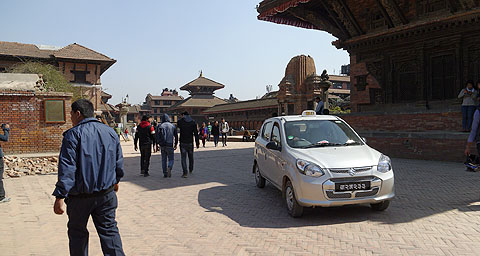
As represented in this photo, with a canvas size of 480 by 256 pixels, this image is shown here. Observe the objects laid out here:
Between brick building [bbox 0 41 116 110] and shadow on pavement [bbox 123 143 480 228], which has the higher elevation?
brick building [bbox 0 41 116 110]

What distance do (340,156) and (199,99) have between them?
5729cm

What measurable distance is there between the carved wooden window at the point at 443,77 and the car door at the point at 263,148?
9.29 meters

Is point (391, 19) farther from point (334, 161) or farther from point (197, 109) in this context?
point (197, 109)

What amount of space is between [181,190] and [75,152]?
4927 millimetres

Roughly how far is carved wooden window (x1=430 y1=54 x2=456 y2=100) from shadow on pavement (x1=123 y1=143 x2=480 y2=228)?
4305 millimetres

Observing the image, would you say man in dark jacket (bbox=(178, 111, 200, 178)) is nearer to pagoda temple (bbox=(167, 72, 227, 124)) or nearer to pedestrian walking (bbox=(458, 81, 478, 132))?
pedestrian walking (bbox=(458, 81, 478, 132))

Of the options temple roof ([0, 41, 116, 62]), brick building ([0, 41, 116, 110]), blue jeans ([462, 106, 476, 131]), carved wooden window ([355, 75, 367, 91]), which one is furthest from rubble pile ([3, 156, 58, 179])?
temple roof ([0, 41, 116, 62])

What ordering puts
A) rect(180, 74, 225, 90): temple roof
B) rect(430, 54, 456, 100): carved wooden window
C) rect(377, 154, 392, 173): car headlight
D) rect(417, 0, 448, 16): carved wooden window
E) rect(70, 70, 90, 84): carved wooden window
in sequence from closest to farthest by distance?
rect(377, 154, 392, 173): car headlight < rect(417, 0, 448, 16): carved wooden window < rect(430, 54, 456, 100): carved wooden window < rect(70, 70, 90, 84): carved wooden window < rect(180, 74, 225, 90): temple roof

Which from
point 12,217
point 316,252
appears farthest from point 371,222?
point 12,217

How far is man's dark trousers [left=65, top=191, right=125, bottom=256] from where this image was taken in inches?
115

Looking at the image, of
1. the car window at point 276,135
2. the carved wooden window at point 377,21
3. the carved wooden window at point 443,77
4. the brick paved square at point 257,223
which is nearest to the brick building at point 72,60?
the carved wooden window at point 377,21

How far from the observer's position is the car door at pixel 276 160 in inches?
227

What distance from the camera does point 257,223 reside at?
5000 mm

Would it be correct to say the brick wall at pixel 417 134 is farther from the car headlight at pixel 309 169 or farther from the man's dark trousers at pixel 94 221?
the man's dark trousers at pixel 94 221
